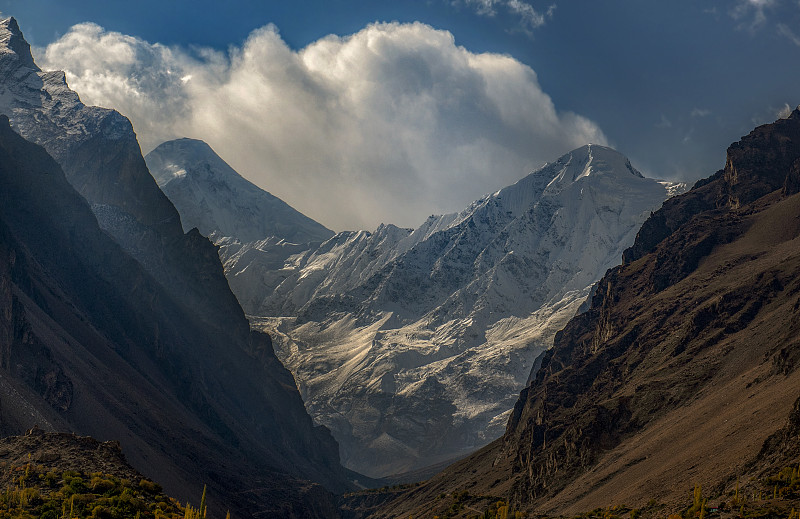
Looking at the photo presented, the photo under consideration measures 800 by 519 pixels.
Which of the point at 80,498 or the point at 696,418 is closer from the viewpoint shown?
the point at 80,498

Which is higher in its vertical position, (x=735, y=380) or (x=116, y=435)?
(x=116, y=435)

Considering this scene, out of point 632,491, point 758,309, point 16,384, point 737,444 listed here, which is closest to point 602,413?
point 758,309

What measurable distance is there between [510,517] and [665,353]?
101082mm

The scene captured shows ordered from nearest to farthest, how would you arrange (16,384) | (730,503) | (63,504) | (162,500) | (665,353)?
(63,504), (162,500), (730,503), (16,384), (665,353)

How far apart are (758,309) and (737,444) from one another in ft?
257

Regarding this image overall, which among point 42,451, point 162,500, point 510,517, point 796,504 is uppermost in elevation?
point 42,451

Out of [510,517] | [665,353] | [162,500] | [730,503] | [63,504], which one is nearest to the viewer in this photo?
[63,504]

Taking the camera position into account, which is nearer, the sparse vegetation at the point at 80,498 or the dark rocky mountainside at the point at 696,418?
the sparse vegetation at the point at 80,498

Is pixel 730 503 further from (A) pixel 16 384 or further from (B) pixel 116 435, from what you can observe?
(B) pixel 116 435

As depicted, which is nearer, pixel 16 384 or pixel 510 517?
pixel 510 517

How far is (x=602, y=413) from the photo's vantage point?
578ft

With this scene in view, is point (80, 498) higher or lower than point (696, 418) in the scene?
higher

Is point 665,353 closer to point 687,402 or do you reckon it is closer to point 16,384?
point 687,402

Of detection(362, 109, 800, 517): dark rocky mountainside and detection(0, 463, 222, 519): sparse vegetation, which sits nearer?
detection(0, 463, 222, 519): sparse vegetation
